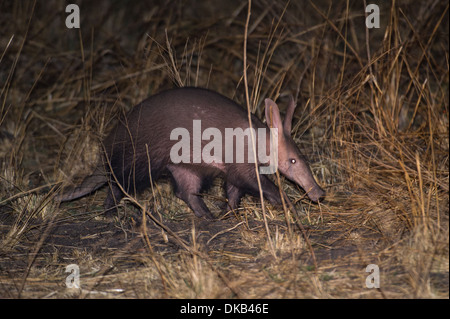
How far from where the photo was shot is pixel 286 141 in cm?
456

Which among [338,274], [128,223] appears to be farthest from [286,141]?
[338,274]
